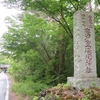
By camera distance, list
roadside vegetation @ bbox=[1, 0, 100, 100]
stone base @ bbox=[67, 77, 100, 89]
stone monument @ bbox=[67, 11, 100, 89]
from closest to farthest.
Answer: stone base @ bbox=[67, 77, 100, 89] → stone monument @ bbox=[67, 11, 100, 89] → roadside vegetation @ bbox=[1, 0, 100, 100]

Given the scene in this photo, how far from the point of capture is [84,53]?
6004 mm

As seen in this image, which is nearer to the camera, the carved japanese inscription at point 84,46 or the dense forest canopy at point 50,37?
the carved japanese inscription at point 84,46

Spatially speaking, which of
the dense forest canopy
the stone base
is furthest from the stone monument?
the dense forest canopy

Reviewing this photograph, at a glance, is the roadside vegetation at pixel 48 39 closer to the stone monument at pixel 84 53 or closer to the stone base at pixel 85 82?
the stone monument at pixel 84 53

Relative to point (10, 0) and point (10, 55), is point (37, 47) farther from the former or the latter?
point (10, 0)

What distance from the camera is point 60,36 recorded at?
405 inches

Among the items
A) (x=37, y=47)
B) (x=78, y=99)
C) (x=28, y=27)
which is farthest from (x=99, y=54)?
(x=78, y=99)

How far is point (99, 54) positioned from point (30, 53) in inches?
169

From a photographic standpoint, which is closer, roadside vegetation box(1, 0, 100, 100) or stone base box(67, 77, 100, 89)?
stone base box(67, 77, 100, 89)

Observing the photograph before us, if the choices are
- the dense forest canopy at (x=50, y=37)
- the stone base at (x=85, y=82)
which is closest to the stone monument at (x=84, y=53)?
the stone base at (x=85, y=82)

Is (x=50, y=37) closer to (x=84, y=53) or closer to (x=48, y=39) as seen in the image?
(x=48, y=39)

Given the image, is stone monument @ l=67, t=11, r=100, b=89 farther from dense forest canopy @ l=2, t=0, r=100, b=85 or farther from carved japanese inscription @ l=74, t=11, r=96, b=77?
dense forest canopy @ l=2, t=0, r=100, b=85

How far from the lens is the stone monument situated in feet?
19.3

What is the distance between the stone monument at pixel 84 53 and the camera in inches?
232
